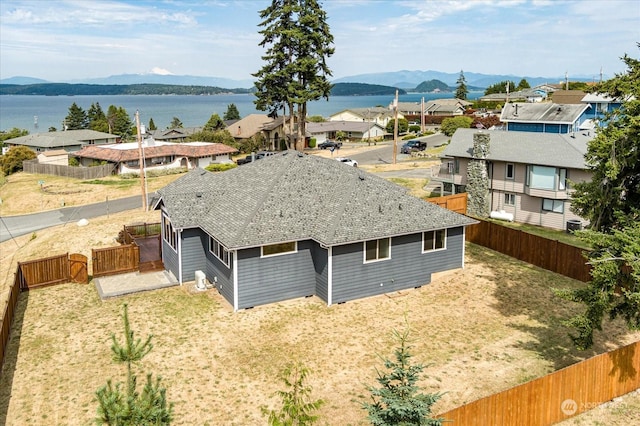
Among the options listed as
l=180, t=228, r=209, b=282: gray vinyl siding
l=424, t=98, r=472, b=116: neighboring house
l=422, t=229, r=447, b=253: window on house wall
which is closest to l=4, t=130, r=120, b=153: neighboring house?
l=180, t=228, r=209, b=282: gray vinyl siding

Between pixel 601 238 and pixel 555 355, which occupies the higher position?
pixel 601 238

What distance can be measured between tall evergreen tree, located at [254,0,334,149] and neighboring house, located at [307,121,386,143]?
25981 millimetres

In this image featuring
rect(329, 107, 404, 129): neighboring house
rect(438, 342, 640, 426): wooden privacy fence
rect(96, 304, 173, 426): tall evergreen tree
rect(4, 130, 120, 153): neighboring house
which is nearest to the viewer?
rect(96, 304, 173, 426): tall evergreen tree

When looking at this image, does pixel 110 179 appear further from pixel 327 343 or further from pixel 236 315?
pixel 327 343

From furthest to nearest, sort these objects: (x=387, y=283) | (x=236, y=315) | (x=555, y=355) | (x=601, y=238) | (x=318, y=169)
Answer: (x=318, y=169) → (x=387, y=283) → (x=236, y=315) → (x=555, y=355) → (x=601, y=238)

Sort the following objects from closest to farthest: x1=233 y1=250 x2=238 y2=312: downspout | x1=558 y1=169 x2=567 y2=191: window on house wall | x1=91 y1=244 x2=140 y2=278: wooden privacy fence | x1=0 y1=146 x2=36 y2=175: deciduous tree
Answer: x1=233 y1=250 x2=238 y2=312: downspout < x1=91 y1=244 x2=140 y2=278: wooden privacy fence < x1=558 y1=169 x2=567 y2=191: window on house wall < x1=0 y1=146 x2=36 y2=175: deciduous tree

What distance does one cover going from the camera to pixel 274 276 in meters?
23.7

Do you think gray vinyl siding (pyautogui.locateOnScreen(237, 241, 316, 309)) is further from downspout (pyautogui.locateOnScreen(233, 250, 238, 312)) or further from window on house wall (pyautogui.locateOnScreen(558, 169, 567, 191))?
window on house wall (pyautogui.locateOnScreen(558, 169, 567, 191))

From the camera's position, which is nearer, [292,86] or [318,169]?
[318,169]

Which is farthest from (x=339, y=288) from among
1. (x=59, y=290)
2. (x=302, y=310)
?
(x=59, y=290)

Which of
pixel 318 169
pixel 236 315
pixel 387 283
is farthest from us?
pixel 318 169

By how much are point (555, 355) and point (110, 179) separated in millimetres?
54887

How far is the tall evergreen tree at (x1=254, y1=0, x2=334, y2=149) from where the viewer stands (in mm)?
65500

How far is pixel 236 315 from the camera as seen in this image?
2267cm
